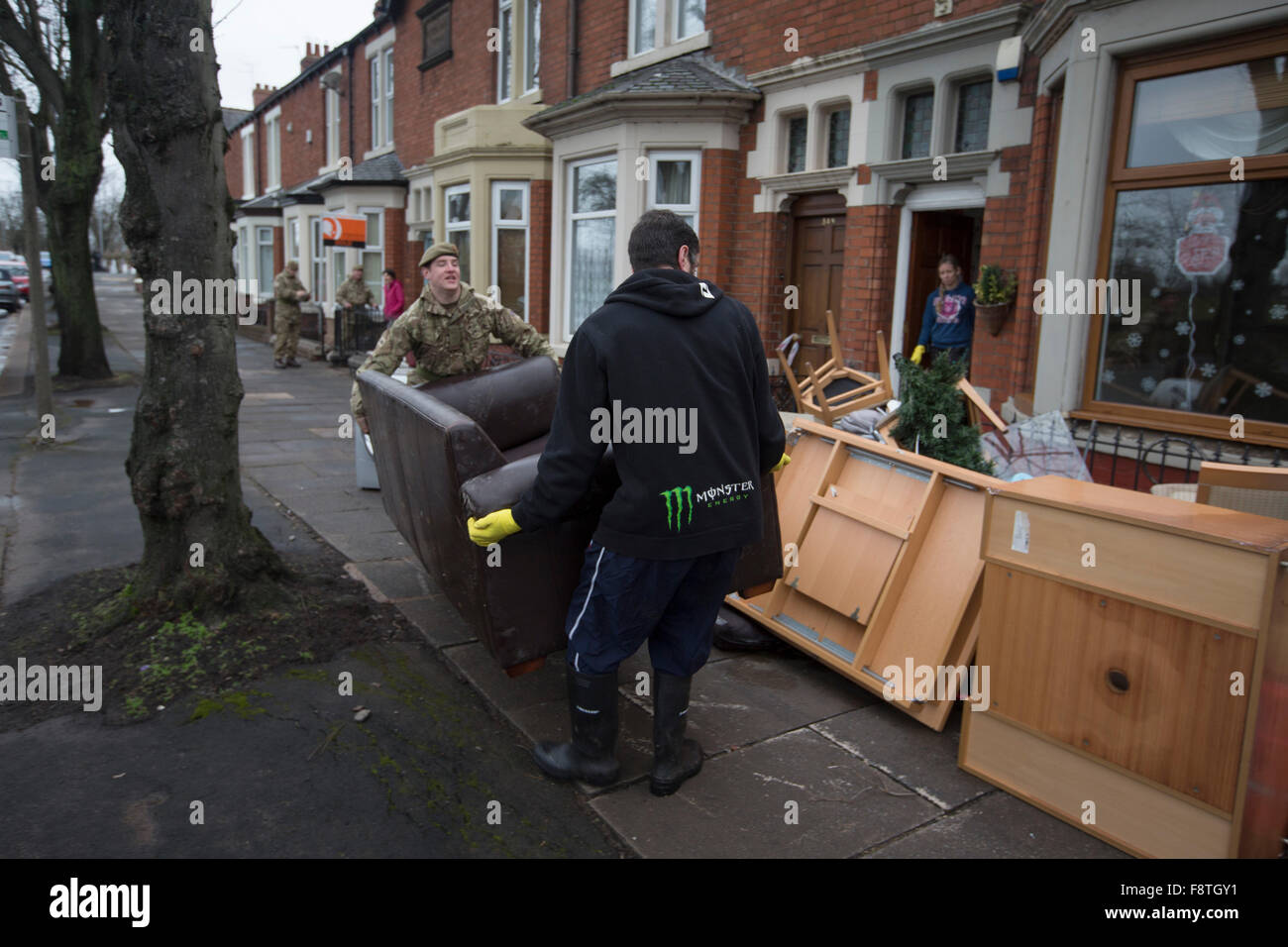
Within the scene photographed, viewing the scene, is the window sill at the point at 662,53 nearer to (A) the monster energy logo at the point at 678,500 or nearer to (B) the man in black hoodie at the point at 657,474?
(B) the man in black hoodie at the point at 657,474

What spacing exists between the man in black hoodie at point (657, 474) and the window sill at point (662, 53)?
8549 mm

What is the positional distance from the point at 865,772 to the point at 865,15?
7351 mm

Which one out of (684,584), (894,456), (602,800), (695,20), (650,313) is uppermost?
(695,20)

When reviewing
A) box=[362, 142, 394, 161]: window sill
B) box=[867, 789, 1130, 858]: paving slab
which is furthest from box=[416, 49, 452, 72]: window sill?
box=[867, 789, 1130, 858]: paving slab

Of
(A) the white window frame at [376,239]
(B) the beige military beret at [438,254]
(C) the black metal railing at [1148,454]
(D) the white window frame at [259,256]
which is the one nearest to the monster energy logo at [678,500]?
(B) the beige military beret at [438,254]

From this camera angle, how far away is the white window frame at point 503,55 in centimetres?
1528

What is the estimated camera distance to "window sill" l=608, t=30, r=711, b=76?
10.7 m

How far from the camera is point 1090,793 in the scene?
3178 millimetres

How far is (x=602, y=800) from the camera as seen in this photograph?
3.32 meters

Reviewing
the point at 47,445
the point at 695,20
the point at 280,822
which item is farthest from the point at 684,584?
the point at 695,20

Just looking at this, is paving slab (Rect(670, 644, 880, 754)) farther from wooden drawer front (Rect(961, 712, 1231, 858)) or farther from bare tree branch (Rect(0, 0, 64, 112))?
bare tree branch (Rect(0, 0, 64, 112))

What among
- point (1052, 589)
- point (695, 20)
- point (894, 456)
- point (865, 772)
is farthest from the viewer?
point (695, 20)

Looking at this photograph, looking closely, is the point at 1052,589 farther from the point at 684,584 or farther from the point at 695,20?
the point at 695,20
